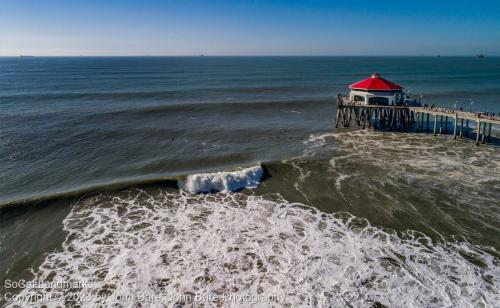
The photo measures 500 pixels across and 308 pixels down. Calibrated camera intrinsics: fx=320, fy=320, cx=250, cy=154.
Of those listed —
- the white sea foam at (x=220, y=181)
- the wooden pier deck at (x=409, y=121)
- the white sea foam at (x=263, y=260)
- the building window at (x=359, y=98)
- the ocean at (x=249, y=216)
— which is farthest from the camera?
the building window at (x=359, y=98)

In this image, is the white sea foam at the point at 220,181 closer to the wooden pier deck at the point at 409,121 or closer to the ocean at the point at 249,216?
the ocean at the point at 249,216

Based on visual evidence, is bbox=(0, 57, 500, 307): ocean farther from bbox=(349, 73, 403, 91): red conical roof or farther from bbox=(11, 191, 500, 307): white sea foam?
bbox=(349, 73, 403, 91): red conical roof

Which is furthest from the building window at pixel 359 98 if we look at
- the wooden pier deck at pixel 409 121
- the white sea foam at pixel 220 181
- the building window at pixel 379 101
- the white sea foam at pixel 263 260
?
the white sea foam at pixel 263 260

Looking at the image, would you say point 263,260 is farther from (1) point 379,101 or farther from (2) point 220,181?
(1) point 379,101

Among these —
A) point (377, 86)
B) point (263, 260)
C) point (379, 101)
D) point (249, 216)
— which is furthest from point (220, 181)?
point (377, 86)

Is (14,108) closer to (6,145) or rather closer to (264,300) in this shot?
(6,145)

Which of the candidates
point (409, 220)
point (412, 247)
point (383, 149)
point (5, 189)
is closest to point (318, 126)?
point (383, 149)

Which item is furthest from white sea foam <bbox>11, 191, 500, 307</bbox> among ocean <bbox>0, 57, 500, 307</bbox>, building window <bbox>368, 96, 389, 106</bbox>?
building window <bbox>368, 96, 389, 106</bbox>
